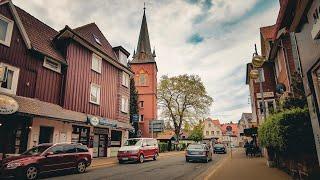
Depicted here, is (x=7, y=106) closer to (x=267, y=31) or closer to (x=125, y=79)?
(x=125, y=79)

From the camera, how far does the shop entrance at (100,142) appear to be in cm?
2402

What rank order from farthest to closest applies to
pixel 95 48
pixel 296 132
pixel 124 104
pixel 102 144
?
pixel 124 104
pixel 102 144
pixel 95 48
pixel 296 132

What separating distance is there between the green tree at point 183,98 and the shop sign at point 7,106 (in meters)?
40.5

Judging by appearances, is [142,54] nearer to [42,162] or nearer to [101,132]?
[101,132]

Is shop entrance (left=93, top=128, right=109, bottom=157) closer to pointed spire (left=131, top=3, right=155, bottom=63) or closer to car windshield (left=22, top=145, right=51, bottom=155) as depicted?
car windshield (left=22, top=145, right=51, bottom=155)

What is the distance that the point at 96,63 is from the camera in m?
24.5

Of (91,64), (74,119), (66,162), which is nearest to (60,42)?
(91,64)

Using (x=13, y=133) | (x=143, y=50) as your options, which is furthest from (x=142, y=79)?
(x=13, y=133)

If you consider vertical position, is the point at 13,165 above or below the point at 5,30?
below

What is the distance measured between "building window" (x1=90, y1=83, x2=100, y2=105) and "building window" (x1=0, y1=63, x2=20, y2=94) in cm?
766

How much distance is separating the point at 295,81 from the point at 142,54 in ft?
141

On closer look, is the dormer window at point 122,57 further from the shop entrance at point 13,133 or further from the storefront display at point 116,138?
the shop entrance at point 13,133

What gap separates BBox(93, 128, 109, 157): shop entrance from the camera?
24.0m

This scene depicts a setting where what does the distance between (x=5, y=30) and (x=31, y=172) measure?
975cm
